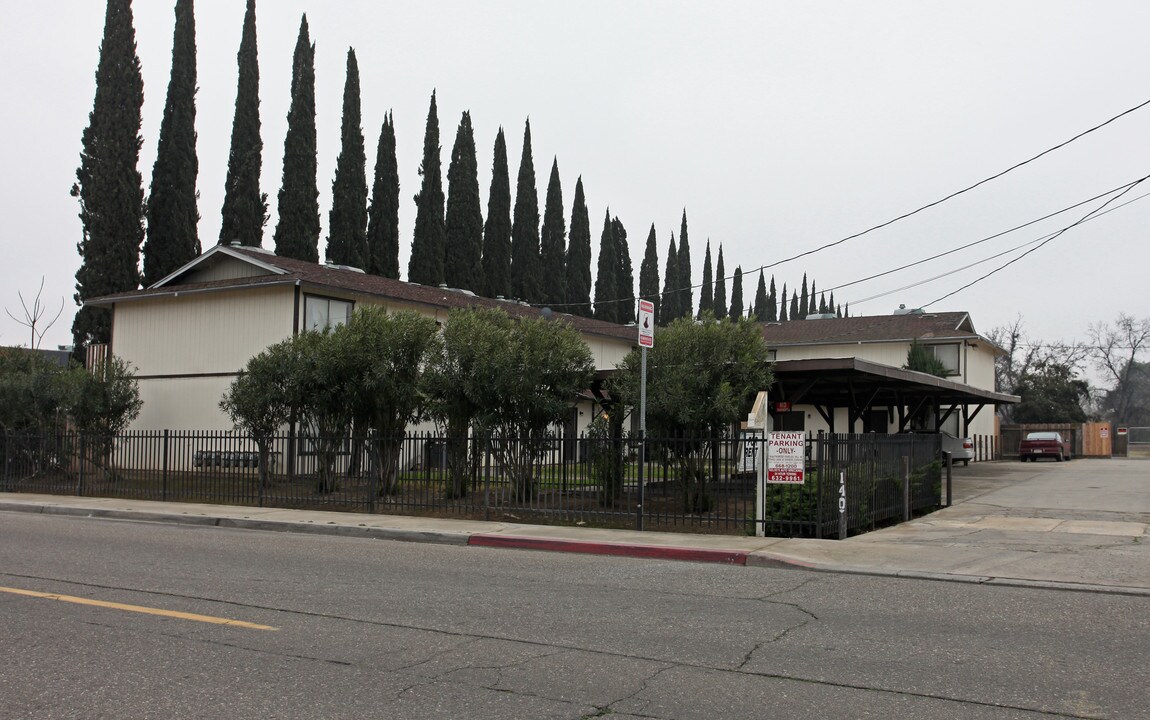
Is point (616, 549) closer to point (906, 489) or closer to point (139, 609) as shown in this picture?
point (906, 489)

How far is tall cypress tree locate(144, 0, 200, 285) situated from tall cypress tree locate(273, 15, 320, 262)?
4260mm

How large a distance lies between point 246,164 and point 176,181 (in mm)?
4282

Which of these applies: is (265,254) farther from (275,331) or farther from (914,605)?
(914,605)

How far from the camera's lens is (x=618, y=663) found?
6.44 metres

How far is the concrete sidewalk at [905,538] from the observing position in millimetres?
11172

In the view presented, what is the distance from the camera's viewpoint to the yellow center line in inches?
298

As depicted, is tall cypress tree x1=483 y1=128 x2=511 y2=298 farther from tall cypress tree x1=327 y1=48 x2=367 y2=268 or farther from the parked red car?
the parked red car

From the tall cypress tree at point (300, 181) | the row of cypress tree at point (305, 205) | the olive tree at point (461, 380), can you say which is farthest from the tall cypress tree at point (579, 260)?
the olive tree at point (461, 380)

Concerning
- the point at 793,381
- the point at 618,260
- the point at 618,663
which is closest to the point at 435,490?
the point at 793,381

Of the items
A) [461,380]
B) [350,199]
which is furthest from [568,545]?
[350,199]

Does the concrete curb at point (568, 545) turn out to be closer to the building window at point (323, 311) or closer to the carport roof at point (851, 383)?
the carport roof at point (851, 383)

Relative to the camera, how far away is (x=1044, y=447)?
1756 inches

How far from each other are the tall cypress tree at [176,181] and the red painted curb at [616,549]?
2974 cm

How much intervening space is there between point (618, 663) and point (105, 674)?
3.36 m
